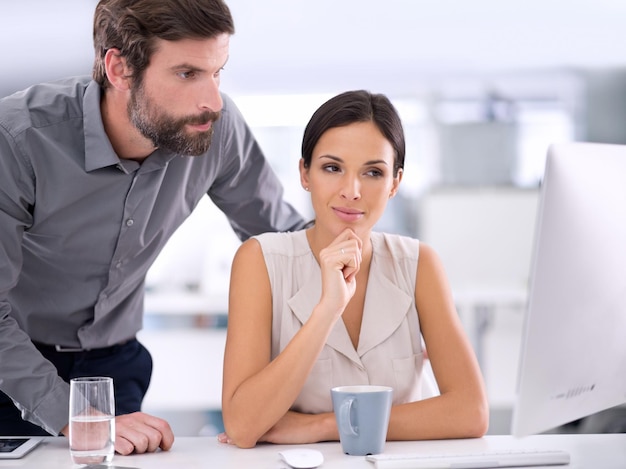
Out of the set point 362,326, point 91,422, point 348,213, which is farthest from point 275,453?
point 348,213

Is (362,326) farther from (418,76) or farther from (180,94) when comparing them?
(418,76)

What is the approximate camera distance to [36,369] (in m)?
1.56

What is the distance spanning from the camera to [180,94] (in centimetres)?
169

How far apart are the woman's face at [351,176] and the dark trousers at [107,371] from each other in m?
0.69

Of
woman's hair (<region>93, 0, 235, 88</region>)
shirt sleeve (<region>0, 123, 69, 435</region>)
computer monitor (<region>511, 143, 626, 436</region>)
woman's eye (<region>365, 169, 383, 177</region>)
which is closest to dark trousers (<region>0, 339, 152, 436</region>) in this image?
shirt sleeve (<region>0, 123, 69, 435</region>)

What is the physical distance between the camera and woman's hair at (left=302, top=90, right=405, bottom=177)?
1728 mm

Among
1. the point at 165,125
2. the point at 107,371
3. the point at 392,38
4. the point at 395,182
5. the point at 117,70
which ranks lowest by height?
the point at 107,371

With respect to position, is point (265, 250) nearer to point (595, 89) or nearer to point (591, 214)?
point (591, 214)

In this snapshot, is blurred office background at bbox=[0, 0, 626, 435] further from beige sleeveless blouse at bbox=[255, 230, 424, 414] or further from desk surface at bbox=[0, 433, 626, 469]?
desk surface at bbox=[0, 433, 626, 469]

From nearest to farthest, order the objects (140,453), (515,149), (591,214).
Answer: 1. (591,214)
2. (140,453)
3. (515,149)

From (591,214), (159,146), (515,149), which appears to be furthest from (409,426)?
(515,149)

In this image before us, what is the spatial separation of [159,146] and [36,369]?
1.70 ft

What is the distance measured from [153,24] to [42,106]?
307 mm

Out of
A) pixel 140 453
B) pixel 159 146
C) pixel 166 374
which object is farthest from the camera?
pixel 166 374
